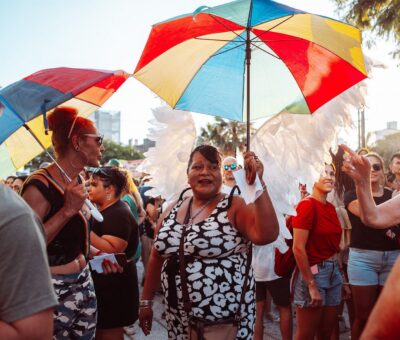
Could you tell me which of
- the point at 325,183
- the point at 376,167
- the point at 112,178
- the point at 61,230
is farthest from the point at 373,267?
the point at 61,230

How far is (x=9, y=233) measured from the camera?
Answer: 3.79 ft

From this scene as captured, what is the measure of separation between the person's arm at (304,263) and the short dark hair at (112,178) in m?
1.64

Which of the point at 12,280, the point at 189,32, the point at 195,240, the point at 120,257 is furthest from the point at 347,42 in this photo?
the point at 12,280

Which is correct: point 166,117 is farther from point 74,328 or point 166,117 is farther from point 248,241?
point 74,328

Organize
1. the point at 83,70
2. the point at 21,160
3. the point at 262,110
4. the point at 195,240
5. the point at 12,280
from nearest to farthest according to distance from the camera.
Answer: the point at 12,280 → the point at 195,240 → the point at 83,70 → the point at 21,160 → the point at 262,110

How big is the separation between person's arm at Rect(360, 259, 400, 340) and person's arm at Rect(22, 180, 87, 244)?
176 cm

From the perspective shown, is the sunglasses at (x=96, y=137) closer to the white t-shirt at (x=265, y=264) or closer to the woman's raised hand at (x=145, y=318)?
the woman's raised hand at (x=145, y=318)

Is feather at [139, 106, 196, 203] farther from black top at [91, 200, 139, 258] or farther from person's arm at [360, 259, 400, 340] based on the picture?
person's arm at [360, 259, 400, 340]

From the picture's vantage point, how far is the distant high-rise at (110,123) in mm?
108469

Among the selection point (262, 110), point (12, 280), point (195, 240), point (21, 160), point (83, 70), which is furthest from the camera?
point (262, 110)

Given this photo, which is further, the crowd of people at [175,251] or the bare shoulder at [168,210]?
the bare shoulder at [168,210]

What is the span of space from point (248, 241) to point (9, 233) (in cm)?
187

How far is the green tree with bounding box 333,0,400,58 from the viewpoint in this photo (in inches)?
358

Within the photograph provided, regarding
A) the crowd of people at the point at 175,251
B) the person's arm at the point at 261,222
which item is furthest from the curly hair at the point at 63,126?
the person's arm at the point at 261,222
